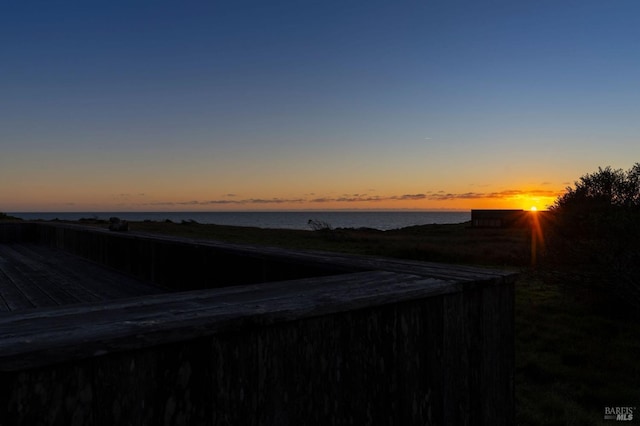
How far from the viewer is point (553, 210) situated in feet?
33.1

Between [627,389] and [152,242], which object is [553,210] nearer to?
[627,389]

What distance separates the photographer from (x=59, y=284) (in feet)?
21.2

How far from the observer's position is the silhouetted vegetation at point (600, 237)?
799 centimetres

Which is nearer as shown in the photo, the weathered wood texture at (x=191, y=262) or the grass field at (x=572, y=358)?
the weathered wood texture at (x=191, y=262)

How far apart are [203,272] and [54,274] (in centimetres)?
379

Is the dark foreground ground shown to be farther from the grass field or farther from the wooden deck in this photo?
the wooden deck
